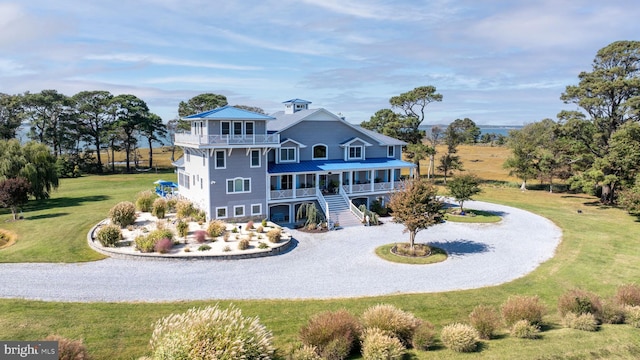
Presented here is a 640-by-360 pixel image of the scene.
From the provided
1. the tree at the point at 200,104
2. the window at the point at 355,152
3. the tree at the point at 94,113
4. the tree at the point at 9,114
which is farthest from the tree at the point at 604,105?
the tree at the point at 9,114

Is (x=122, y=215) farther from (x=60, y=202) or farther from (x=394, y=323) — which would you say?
(x=394, y=323)

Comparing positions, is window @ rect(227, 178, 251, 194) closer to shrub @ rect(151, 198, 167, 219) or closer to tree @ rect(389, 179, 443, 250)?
shrub @ rect(151, 198, 167, 219)

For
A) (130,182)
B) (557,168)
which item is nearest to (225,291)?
(130,182)

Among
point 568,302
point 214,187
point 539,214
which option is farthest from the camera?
point 539,214

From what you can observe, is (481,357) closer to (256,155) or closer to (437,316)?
(437,316)

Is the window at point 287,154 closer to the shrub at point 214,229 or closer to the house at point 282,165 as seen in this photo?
the house at point 282,165
